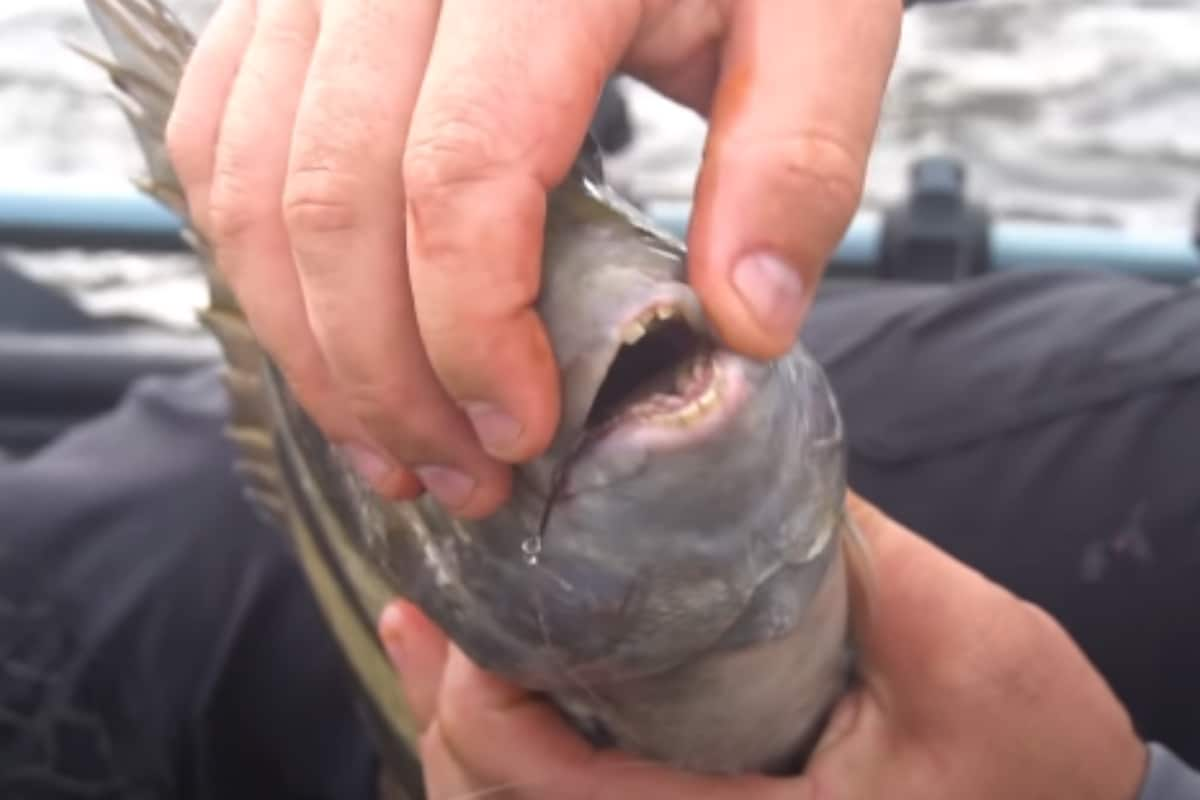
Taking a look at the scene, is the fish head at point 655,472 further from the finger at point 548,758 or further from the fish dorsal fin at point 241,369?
the fish dorsal fin at point 241,369

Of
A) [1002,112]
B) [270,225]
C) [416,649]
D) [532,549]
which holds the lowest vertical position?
[1002,112]

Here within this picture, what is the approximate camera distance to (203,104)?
2.63 ft

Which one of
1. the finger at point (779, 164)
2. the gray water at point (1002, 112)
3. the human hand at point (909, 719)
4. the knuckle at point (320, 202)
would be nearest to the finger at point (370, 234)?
the knuckle at point (320, 202)

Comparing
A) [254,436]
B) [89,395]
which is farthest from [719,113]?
[89,395]

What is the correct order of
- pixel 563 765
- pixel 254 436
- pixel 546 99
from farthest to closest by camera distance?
pixel 254 436 < pixel 563 765 < pixel 546 99

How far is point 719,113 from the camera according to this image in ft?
2.19

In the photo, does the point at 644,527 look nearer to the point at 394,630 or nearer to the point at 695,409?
the point at 695,409

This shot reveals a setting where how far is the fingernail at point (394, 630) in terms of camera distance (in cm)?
93

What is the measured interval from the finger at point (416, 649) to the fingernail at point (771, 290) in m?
0.35

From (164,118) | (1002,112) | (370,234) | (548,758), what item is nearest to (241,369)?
(164,118)

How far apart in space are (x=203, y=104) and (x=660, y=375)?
0.98 feet

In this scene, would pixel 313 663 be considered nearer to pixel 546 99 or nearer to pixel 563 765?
pixel 563 765

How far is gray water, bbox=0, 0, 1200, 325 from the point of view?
3623 mm

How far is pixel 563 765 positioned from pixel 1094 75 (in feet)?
12.4
